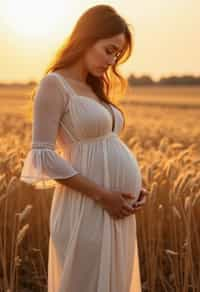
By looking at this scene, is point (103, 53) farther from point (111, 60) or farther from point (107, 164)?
point (107, 164)

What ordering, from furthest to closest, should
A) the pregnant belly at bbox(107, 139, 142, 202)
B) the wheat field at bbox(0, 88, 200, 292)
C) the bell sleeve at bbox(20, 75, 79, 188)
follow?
the wheat field at bbox(0, 88, 200, 292)
the pregnant belly at bbox(107, 139, 142, 202)
the bell sleeve at bbox(20, 75, 79, 188)

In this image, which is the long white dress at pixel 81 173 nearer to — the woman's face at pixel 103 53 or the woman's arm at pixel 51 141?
the woman's arm at pixel 51 141

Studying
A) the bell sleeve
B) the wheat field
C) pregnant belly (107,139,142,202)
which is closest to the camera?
the bell sleeve

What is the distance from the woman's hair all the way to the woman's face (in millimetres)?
16

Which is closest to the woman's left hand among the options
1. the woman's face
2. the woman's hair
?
the woman's hair

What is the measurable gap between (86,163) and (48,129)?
0.20 meters

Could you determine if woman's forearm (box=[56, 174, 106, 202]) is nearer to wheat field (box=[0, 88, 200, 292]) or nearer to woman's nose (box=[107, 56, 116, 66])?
woman's nose (box=[107, 56, 116, 66])

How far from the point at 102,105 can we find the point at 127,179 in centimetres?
30

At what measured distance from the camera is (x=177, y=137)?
14297 mm

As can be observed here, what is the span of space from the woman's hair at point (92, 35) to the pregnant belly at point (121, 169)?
0.20 m

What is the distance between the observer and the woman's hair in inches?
113

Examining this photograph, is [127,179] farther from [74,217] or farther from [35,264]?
[35,264]

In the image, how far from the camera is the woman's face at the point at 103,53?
113 inches

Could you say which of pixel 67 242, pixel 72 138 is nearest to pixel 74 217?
pixel 67 242
